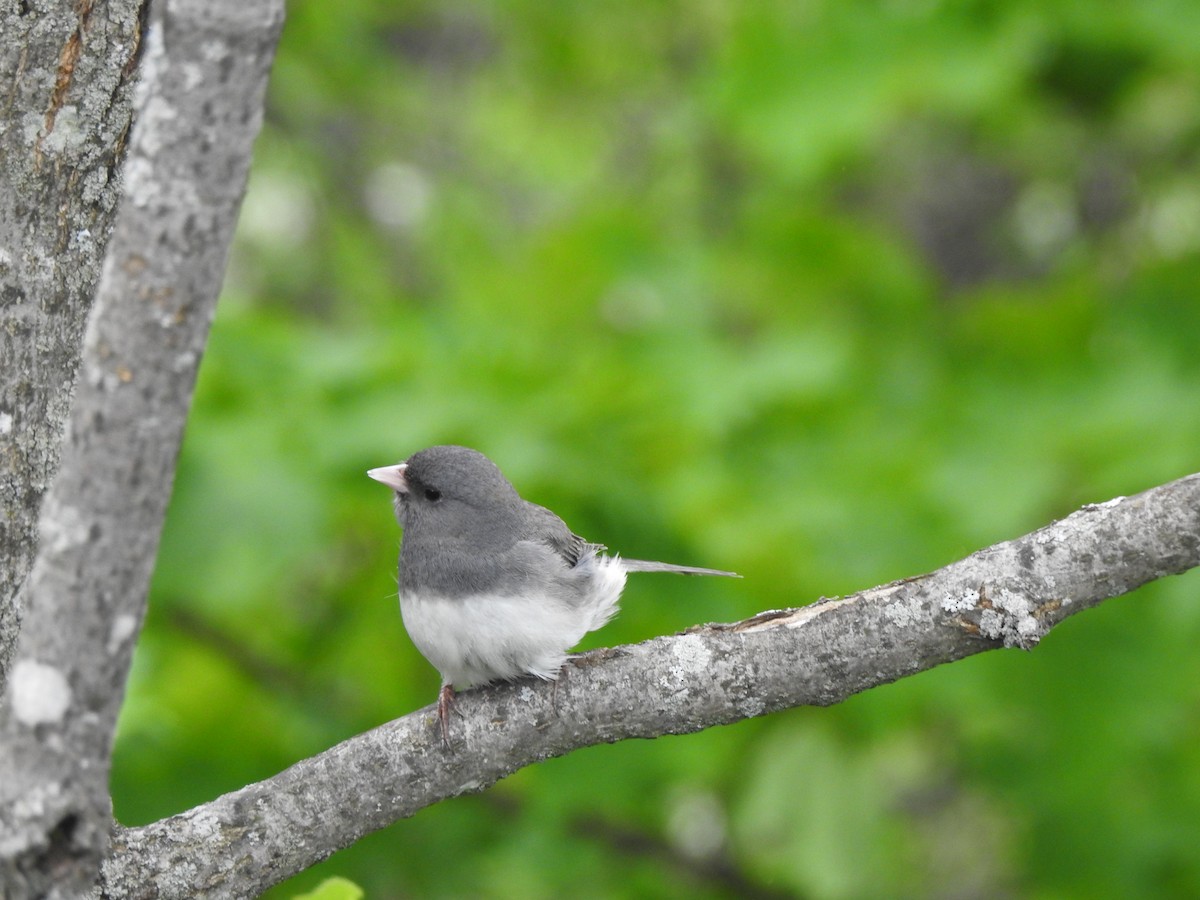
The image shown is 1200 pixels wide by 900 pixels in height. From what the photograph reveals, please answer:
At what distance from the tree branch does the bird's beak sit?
3.29ft

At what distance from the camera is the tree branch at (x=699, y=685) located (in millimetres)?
1736

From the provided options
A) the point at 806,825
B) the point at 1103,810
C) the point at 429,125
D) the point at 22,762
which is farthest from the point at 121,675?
the point at 429,125

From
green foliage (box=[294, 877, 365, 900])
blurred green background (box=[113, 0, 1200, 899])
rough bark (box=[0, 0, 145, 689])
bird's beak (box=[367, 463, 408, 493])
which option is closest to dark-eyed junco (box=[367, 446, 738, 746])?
bird's beak (box=[367, 463, 408, 493])

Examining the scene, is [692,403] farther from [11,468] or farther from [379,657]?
[11,468]

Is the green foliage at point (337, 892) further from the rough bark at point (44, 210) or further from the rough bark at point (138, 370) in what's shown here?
the rough bark at point (44, 210)

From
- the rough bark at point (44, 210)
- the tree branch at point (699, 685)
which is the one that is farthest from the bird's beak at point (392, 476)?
the rough bark at point (44, 210)

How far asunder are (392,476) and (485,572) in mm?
361

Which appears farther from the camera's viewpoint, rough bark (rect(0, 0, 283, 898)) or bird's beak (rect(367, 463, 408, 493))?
bird's beak (rect(367, 463, 408, 493))

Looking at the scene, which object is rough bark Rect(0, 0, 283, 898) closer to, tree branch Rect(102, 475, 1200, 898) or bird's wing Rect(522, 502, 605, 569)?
tree branch Rect(102, 475, 1200, 898)

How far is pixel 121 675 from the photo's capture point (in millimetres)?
1278

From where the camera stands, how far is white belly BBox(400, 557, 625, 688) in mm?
2375

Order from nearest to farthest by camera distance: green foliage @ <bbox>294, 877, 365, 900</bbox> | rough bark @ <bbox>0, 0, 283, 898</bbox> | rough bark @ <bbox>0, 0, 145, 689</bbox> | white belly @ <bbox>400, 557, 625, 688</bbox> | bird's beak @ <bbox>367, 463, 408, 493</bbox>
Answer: rough bark @ <bbox>0, 0, 283, 898</bbox>
green foliage @ <bbox>294, 877, 365, 900</bbox>
rough bark @ <bbox>0, 0, 145, 689</bbox>
white belly @ <bbox>400, 557, 625, 688</bbox>
bird's beak @ <bbox>367, 463, 408, 493</bbox>

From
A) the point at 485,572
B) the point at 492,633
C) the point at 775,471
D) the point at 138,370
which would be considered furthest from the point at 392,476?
the point at 138,370

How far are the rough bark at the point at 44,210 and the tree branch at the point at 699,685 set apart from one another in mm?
401
